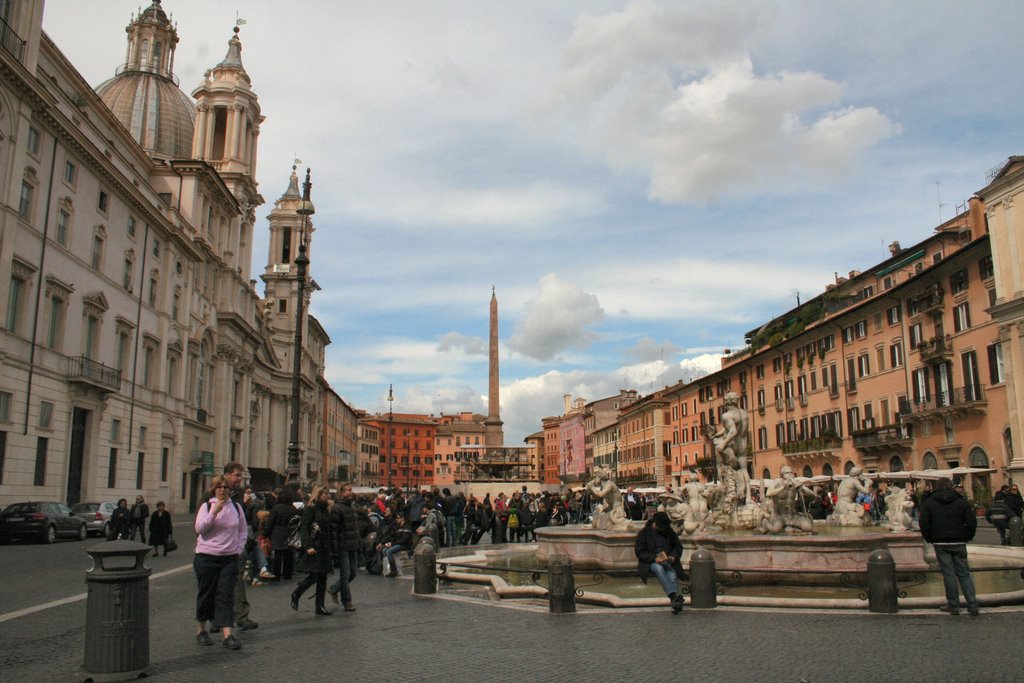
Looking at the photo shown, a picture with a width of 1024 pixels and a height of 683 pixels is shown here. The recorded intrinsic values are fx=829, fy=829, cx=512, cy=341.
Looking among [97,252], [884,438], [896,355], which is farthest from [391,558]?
[896,355]

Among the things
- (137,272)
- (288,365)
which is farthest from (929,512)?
(288,365)

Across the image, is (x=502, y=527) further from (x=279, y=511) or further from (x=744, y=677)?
(x=744, y=677)

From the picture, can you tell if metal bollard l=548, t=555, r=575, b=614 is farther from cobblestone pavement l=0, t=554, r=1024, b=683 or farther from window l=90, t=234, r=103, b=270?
window l=90, t=234, r=103, b=270

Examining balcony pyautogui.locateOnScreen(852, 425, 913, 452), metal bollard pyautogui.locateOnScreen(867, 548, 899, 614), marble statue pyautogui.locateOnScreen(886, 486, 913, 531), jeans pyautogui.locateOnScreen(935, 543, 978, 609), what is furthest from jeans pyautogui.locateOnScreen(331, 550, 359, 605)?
balcony pyautogui.locateOnScreen(852, 425, 913, 452)

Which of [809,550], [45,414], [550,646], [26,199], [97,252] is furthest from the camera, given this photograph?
[97,252]

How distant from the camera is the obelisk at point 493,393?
6200 centimetres

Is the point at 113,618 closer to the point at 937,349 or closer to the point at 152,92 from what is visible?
the point at 937,349

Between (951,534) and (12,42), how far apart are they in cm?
2832

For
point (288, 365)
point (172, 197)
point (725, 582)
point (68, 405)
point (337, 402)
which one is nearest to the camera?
point (725, 582)

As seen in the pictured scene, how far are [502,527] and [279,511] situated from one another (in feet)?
42.3

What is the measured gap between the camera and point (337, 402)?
4213 inches

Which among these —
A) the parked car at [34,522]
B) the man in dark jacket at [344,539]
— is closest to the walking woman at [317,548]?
the man in dark jacket at [344,539]

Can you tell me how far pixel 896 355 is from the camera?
40062 millimetres

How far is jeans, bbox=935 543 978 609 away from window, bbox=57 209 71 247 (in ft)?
96.6
